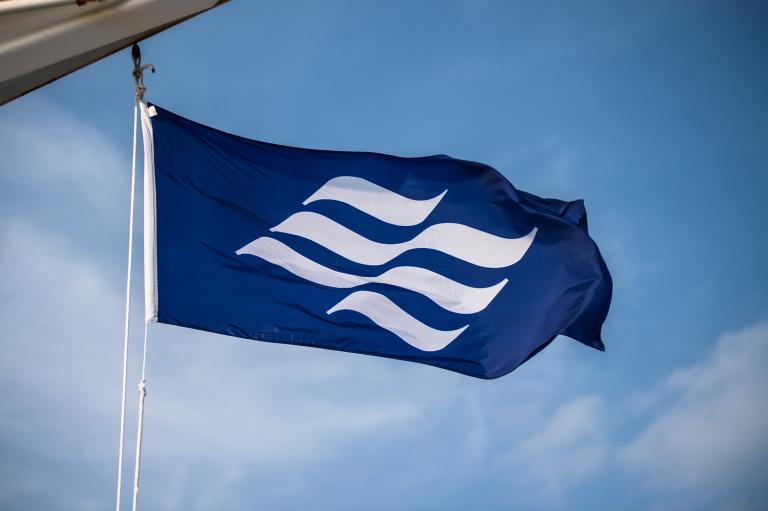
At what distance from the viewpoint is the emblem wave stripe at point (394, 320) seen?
10.3m

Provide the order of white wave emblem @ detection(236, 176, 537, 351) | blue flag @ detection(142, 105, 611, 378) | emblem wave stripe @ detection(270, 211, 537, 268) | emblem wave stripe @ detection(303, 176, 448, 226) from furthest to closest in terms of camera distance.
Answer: emblem wave stripe @ detection(303, 176, 448, 226) → emblem wave stripe @ detection(270, 211, 537, 268) → white wave emblem @ detection(236, 176, 537, 351) → blue flag @ detection(142, 105, 611, 378)

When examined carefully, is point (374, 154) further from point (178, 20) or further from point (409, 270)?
point (178, 20)

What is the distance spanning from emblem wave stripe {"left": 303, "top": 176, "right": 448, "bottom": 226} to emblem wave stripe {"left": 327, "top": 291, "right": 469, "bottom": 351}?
1224 mm

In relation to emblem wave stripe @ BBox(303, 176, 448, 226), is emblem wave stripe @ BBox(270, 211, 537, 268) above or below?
below

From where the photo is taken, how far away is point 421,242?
11.3 metres

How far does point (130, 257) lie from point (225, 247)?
5.88 feet

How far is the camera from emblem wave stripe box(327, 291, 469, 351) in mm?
10312

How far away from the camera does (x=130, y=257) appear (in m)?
8.05

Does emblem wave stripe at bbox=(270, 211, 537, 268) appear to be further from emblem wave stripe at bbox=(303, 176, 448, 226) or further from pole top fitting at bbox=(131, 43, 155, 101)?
pole top fitting at bbox=(131, 43, 155, 101)

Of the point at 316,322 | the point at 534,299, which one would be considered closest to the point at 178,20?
the point at 316,322

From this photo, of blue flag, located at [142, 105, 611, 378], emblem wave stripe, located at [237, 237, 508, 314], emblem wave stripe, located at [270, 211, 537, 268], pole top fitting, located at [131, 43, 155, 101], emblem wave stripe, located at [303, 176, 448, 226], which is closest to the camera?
pole top fitting, located at [131, 43, 155, 101]

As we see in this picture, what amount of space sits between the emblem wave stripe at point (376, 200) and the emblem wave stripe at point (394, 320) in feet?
4.02

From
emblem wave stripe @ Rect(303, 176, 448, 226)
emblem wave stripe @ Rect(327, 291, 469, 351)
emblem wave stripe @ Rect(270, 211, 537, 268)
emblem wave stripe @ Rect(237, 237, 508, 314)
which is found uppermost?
emblem wave stripe @ Rect(303, 176, 448, 226)

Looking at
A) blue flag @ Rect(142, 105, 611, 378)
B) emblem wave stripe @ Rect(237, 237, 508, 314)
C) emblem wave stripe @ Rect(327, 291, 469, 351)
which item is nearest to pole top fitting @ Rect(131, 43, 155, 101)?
blue flag @ Rect(142, 105, 611, 378)
